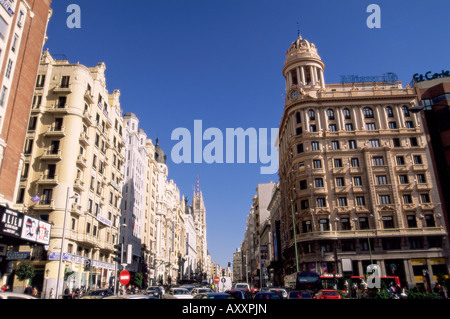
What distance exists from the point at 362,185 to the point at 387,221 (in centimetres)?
700

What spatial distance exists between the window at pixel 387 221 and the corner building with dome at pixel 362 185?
164 millimetres

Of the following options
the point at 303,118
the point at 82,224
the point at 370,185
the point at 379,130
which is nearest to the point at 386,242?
the point at 370,185

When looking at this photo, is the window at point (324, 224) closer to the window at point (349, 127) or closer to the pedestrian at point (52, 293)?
the window at point (349, 127)

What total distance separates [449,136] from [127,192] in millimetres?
61013

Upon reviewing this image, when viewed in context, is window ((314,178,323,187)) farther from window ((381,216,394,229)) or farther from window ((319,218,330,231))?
window ((381,216,394,229))

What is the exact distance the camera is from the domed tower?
67.3 metres

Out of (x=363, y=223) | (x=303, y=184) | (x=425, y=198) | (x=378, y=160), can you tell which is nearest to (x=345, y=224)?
(x=363, y=223)

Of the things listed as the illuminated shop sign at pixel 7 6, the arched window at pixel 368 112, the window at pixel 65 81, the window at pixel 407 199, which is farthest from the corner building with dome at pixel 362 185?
the illuminated shop sign at pixel 7 6

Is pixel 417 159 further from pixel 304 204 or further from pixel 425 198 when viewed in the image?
pixel 304 204

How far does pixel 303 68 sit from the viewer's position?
225 feet

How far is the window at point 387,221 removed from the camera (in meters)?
56.3

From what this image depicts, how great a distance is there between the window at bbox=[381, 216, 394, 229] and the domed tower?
88.5 ft

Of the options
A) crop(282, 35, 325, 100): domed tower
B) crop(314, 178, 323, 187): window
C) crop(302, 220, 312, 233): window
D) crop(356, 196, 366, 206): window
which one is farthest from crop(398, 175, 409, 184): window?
crop(282, 35, 325, 100): domed tower
